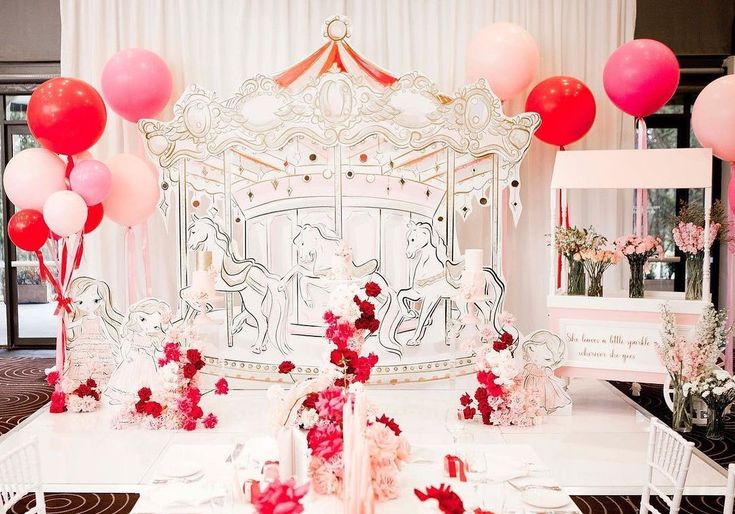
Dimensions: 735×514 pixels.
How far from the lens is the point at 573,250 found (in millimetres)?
4762

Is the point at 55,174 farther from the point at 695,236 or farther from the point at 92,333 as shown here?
the point at 695,236

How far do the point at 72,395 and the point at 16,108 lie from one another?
135 inches

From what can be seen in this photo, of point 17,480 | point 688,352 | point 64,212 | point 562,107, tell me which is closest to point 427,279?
point 562,107

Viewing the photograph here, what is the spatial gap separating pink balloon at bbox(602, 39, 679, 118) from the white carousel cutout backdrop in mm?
801

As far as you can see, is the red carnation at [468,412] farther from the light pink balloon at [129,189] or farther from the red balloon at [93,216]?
the red balloon at [93,216]

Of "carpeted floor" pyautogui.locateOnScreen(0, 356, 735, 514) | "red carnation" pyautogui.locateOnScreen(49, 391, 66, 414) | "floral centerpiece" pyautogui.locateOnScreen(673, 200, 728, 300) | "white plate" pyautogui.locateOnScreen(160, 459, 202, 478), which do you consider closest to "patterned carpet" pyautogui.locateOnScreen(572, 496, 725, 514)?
"carpeted floor" pyautogui.locateOnScreen(0, 356, 735, 514)

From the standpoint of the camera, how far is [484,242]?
6102 millimetres

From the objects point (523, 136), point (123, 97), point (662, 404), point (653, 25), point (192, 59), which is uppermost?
point (653, 25)

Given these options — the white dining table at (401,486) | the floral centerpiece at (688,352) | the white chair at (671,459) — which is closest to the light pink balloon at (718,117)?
the floral centerpiece at (688,352)

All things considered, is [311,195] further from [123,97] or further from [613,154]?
[613,154]

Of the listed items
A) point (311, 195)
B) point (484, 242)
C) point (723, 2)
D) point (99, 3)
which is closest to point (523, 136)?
point (484, 242)

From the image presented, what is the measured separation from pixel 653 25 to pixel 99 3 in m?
4.92

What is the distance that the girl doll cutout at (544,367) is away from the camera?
4.76 metres

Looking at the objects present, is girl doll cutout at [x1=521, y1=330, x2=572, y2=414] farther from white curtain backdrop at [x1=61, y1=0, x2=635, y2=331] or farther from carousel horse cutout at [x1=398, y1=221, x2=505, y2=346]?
white curtain backdrop at [x1=61, y1=0, x2=635, y2=331]
